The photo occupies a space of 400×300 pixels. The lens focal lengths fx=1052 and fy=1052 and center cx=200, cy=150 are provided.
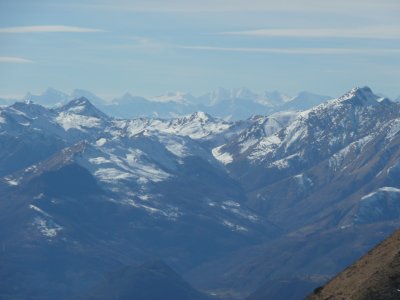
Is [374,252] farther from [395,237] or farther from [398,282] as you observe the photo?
[398,282]

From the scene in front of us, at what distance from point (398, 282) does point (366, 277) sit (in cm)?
462

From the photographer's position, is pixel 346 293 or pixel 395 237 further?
pixel 395 237

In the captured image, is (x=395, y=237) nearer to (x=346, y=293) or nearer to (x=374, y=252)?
(x=374, y=252)

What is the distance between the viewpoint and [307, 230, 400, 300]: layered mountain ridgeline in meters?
102

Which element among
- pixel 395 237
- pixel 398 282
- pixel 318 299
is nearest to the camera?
pixel 398 282

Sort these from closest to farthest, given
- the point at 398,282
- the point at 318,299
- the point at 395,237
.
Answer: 1. the point at 398,282
2. the point at 318,299
3. the point at 395,237

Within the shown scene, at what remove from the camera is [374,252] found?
11538 cm

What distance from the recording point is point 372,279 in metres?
104

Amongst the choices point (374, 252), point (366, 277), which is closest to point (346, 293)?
point (366, 277)

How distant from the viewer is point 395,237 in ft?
384

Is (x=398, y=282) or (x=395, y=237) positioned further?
(x=395, y=237)

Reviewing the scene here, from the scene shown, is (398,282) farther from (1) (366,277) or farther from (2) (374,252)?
(2) (374,252)

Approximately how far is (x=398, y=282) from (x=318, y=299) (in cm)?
1012

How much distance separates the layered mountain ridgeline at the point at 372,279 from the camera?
102 meters
